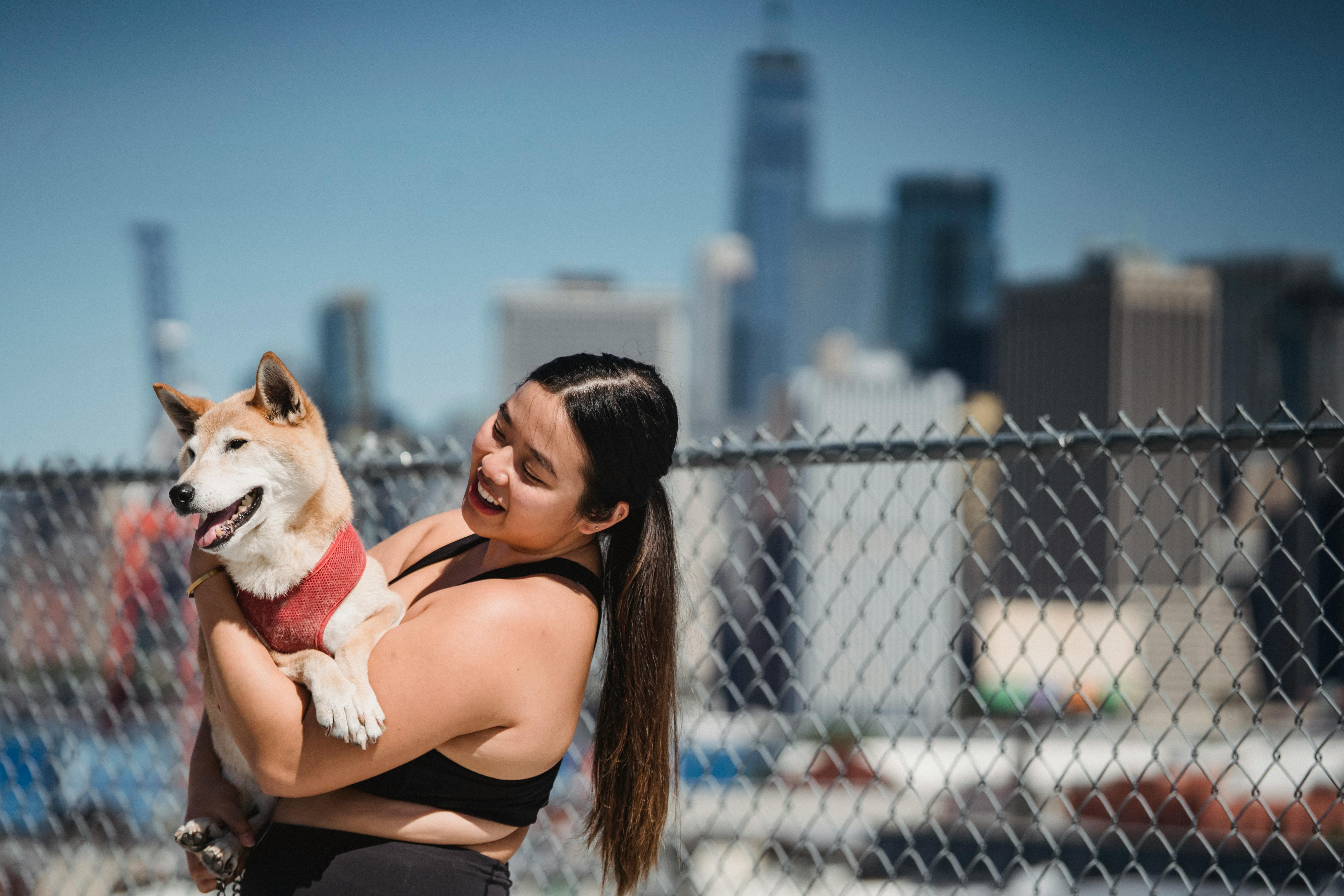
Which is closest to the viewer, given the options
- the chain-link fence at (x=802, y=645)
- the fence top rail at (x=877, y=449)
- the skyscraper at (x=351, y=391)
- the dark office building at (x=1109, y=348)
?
the fence top rail at (x=877, y=449)

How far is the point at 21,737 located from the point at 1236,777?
72.2 meters

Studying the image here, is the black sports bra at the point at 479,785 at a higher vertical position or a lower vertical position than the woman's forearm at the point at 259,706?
lower

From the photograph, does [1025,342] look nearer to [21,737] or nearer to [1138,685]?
[1138,685]

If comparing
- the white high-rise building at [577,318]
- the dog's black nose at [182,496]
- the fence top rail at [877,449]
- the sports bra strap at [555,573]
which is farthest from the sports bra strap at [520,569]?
the white high-rise building at [577,318]

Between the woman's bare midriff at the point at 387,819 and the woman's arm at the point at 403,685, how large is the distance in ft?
0.26

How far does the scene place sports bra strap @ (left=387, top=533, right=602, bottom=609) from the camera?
2070 millimetres

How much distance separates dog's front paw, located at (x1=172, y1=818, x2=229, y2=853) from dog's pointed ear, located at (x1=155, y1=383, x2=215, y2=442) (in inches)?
31.1

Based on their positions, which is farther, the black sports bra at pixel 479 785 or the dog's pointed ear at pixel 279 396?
the dog's pointed ear at pixel 279 396

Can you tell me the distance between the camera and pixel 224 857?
203cm

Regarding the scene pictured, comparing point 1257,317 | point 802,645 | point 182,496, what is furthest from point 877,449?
point 1257,317

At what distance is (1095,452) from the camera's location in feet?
8.91

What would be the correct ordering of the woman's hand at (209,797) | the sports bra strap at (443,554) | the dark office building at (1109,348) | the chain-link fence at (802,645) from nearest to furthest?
the woman's hand at (209,797), the sports bra strap at (443,554), the chain-link fence at (802,645), the dark office building at (1109,348)

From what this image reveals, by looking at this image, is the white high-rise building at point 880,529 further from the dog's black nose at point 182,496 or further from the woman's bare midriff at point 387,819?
the dog's black nose at point 182,496

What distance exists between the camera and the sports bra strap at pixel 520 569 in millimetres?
2070
